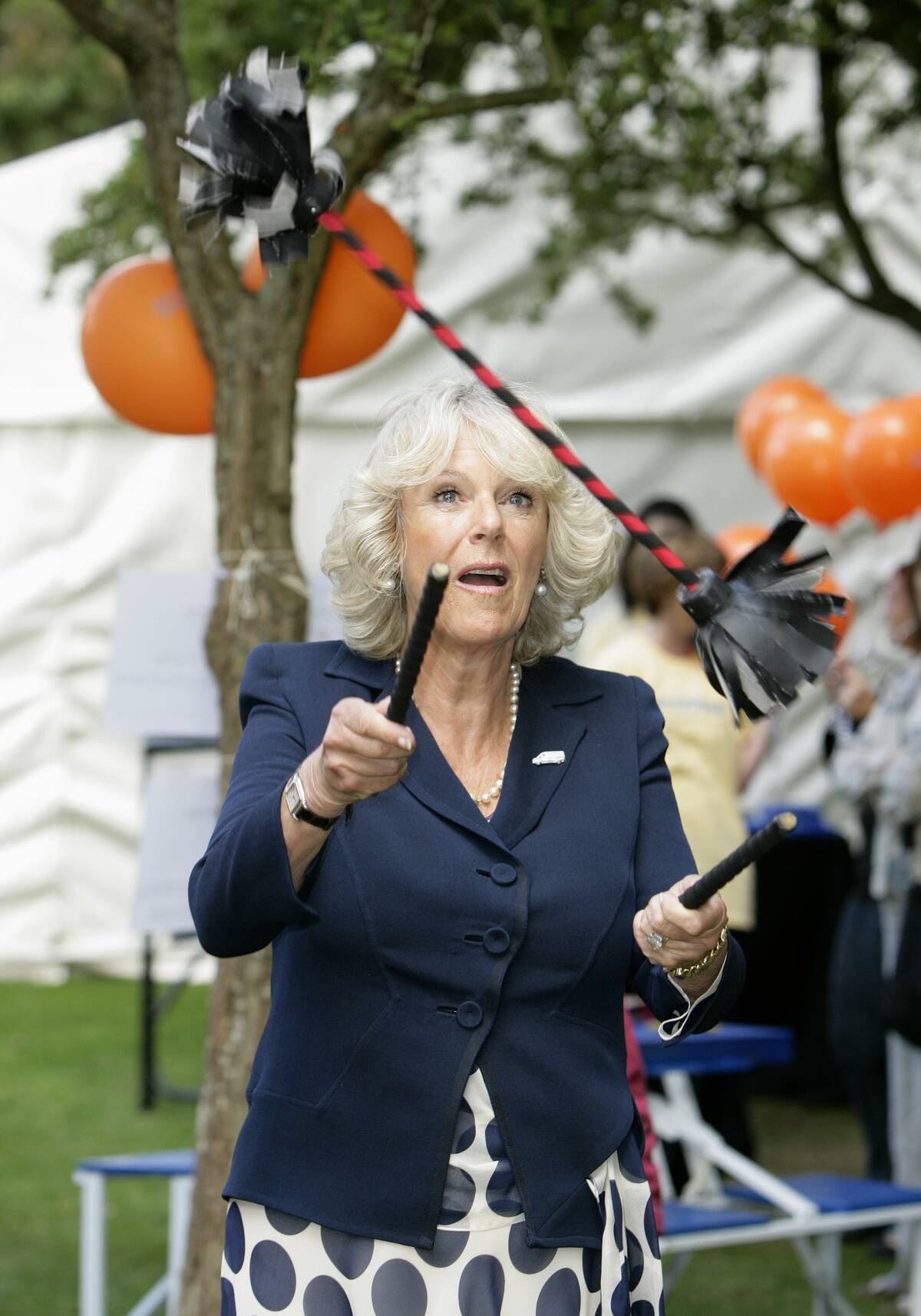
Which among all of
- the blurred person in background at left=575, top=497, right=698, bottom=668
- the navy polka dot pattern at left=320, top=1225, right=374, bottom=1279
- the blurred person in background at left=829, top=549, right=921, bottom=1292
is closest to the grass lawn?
the blurred person in background at left=829, top=549, right=921, bottom=1292

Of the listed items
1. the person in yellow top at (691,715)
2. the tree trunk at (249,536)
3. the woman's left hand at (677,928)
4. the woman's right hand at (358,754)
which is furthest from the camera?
the person in yellow top at (691,715)

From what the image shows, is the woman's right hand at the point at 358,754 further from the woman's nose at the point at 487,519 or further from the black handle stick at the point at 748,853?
the woman's nose at the point at 487,519

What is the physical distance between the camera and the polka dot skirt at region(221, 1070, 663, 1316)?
1930mm

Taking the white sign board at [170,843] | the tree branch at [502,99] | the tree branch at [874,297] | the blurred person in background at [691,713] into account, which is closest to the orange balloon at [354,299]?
the tree branch at [502,99]

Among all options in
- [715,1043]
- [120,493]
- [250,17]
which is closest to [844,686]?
[715,1043]

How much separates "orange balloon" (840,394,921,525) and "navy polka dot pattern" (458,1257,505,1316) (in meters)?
4.25

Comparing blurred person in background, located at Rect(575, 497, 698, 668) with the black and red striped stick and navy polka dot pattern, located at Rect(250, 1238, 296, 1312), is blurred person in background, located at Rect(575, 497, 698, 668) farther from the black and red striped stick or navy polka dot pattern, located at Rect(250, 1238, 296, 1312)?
navy polka dot pattern, located at Rect(250, 1238, 296, 1312)

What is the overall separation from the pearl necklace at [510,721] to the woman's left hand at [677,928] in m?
0.30

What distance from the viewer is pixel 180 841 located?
12.3 feet

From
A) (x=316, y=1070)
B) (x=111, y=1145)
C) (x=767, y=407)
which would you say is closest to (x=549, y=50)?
(x=316, y=1070)

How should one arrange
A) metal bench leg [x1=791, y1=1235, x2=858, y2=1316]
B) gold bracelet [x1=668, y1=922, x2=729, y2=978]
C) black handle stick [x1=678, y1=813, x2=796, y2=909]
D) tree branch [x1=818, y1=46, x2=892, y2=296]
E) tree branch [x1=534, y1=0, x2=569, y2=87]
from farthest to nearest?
tree branch [x1=818, y1=46, x2=892, y2=296]
metal bench leg [x1=791, y1=1235, x2=858, y2=1316]
tree branch [x1=534, y1=0, x2=569, y2=87]
gold bracelet [x1=668, y1=922, x2=729, y2=978]
black handle stick [x1=678, y1=813, x2=796, y2=909]

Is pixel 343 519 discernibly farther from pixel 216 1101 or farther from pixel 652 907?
pixel 216 1101

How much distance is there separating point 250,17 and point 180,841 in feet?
10.5

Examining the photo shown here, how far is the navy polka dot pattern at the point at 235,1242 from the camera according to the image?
1.98 meters
